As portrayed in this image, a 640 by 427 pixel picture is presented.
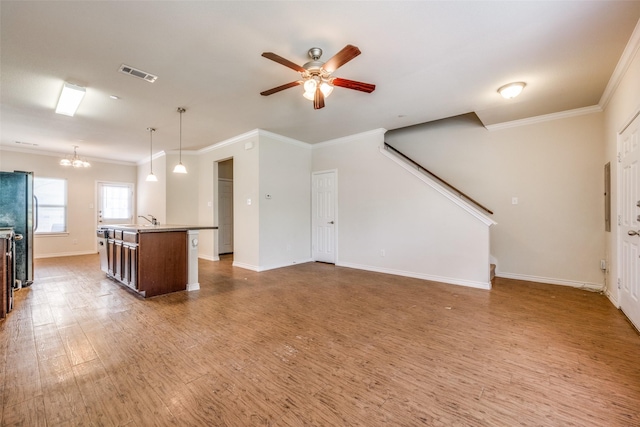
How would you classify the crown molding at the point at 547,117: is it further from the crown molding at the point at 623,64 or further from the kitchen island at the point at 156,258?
the kitchen island at the point at 156,258

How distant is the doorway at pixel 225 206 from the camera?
750 centimetres

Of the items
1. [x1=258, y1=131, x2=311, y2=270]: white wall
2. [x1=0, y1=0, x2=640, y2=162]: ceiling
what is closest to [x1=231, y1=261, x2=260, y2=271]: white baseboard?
[x1=258, y1=131, x2=311, y2=270]: white wall

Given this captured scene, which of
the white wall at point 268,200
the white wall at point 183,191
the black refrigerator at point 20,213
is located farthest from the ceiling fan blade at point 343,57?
the white wall at point 183,191

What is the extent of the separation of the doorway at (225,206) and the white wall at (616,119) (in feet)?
24.2

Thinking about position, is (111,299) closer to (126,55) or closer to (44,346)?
(44,346)

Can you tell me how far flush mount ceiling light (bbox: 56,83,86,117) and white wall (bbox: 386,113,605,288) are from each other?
5.70m

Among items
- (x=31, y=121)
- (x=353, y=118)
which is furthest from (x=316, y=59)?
(x=31, y=121)

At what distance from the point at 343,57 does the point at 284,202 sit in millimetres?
3652

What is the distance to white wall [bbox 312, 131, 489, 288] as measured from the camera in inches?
165

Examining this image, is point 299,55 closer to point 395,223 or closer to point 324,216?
point 395,223

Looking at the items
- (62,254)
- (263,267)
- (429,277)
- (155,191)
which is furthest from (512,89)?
(62,254)

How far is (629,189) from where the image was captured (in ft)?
9.23

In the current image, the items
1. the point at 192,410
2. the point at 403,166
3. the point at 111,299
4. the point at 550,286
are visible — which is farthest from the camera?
the point at 403,166

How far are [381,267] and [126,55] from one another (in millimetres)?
4765
